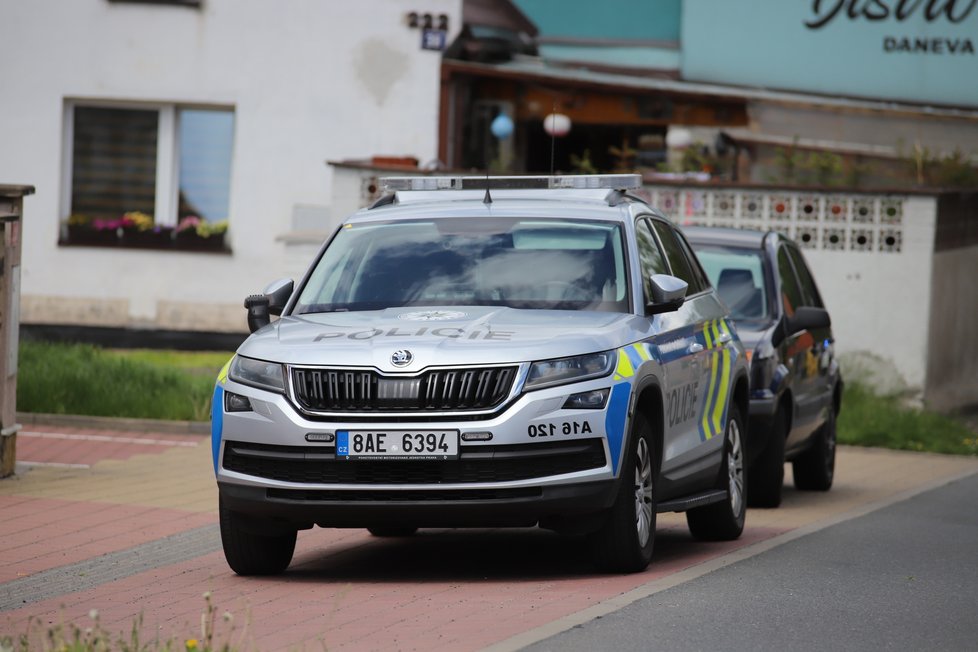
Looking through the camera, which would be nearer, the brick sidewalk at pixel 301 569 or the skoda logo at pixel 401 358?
the brick sidewalk at pixel 301 569

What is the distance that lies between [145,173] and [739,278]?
13.3 meters

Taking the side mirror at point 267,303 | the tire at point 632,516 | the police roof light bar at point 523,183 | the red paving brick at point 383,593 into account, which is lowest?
the red paving brick at point 383,593

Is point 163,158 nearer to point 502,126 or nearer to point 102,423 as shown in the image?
point 502,126

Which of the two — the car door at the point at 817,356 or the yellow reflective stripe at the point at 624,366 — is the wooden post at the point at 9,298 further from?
the car door at the point at 817,356

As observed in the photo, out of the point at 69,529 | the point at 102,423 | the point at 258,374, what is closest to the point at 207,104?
the point at 102,423

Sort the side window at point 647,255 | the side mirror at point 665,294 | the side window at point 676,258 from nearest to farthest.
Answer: the side mirror at point 665,294, the side window at point 647,255, the side window at point 676,258

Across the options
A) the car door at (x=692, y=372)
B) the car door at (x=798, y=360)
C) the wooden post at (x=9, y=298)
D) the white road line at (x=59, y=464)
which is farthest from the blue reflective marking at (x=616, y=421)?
the white road line at (x=59, y=464)

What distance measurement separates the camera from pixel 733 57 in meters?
25.4

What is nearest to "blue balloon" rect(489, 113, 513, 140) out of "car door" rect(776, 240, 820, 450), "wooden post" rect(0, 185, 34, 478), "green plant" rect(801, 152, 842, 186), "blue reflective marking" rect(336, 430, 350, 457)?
"green plant" rect(801, 152, 842, 186)

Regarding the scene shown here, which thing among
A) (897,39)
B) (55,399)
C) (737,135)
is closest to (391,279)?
(55,399)

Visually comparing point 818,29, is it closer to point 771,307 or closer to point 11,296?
point 771,307

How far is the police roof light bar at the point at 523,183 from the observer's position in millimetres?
10094

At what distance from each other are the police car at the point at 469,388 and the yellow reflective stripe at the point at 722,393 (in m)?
0.34

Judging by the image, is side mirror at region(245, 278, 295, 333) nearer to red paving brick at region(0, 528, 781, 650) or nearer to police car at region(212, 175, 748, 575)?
police car at region(212, 175, 748, 575)
